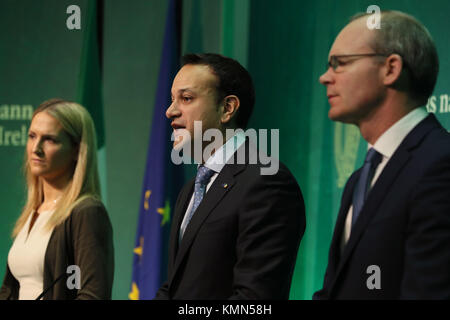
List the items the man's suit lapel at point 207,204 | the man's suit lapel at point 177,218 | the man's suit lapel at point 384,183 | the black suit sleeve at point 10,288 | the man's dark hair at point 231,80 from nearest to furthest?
the man's suit lapel at point 384,183 < the man's suit lapel at point 207,204 < the man's suit lapel at point 177,218 < the man's dark hair at point 231,80 < the black suit sleeve at point 10,288

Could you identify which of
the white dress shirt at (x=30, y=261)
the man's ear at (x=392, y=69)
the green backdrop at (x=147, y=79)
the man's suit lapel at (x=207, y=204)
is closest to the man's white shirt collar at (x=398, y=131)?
the man's ear at (x=392, y=69)

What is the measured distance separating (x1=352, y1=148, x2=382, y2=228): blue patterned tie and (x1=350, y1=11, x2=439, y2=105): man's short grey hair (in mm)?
219

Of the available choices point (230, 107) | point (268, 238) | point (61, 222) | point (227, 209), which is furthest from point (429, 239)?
point (61, 222)

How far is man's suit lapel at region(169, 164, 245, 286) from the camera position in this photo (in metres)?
2.39

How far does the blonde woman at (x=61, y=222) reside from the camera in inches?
119

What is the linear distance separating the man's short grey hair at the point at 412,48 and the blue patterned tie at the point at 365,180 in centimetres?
22

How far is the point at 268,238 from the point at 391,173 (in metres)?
0.56

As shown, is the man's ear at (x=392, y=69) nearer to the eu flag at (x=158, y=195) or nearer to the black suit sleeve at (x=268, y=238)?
the black suit sleeve at (x=268, y=238)

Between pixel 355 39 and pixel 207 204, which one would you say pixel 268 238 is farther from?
pixel 355 39

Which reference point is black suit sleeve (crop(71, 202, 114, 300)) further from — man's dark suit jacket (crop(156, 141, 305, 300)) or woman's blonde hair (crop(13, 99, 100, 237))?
man's dark suit jacket (crop(156, 141, 305, 300))

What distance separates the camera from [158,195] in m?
4.73

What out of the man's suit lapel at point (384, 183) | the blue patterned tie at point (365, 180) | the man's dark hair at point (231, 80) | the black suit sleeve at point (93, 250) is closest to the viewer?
the man's suit lapel at point (384, 183)

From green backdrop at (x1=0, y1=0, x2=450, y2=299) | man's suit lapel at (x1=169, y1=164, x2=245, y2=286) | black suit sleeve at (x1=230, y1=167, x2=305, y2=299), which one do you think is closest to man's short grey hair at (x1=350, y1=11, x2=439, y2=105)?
black suit sleeve at (x1=230, y1=167, x2=305, y2=299)

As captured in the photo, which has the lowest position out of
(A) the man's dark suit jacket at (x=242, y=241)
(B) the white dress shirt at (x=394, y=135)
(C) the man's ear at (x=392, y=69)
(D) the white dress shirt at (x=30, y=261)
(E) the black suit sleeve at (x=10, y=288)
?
(E) the black suit sleeve at (x=10, y=288)
